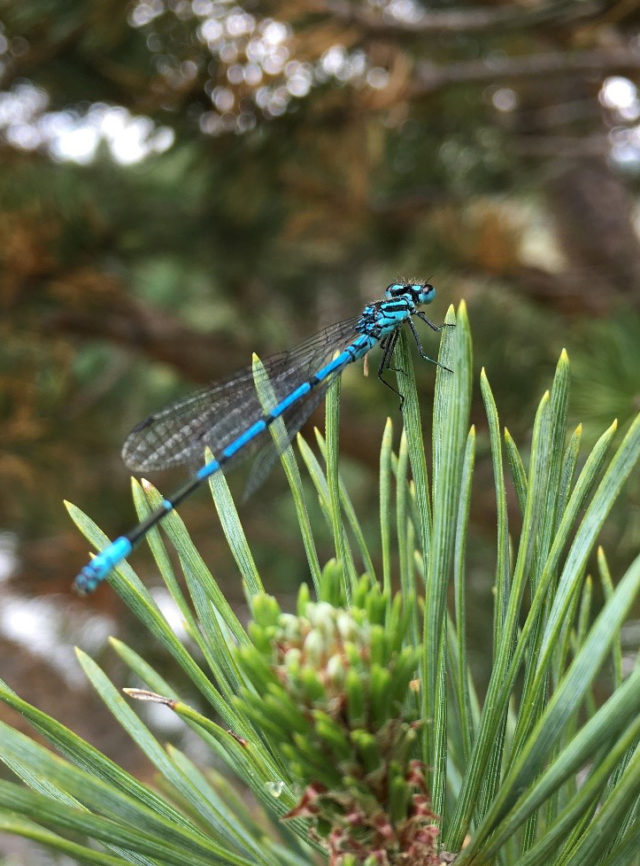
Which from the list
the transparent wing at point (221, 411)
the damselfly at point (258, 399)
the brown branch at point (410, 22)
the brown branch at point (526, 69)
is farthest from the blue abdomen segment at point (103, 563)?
the brown branch at point (526, 69)

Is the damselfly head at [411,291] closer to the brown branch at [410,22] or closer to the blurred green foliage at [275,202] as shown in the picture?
the blurred green foliage at [275,202]

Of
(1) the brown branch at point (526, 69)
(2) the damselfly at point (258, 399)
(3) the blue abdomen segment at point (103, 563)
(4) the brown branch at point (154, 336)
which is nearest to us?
(3) the blue abdomen segment at point (103, 563)

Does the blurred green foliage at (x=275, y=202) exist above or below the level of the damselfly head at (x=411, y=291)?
above

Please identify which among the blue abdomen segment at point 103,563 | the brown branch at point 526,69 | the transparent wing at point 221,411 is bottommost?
the blue abdomen segment at point 103,563

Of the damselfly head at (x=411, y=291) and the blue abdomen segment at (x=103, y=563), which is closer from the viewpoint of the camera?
the blue abdomen segment at (x=103, y=563)

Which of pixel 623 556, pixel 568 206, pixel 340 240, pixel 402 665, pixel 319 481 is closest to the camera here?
pixel 402 665

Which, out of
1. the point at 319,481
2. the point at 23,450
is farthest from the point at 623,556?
the point at 23,450

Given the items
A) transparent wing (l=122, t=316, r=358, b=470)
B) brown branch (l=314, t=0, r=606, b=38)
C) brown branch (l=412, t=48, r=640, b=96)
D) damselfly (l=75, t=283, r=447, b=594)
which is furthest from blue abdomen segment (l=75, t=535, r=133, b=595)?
brown branch (l=412, t=48, r=640, b=96)

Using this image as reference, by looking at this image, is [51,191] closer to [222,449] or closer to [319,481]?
[222,449]

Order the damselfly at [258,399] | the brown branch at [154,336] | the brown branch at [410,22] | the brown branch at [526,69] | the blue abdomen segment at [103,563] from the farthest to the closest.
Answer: the brown branch at [154,336]
the brown branch at [526,69]
the brown branch at [410,22]
the damselfly at [258,399]
the blue abdomen segment at [103,563]
